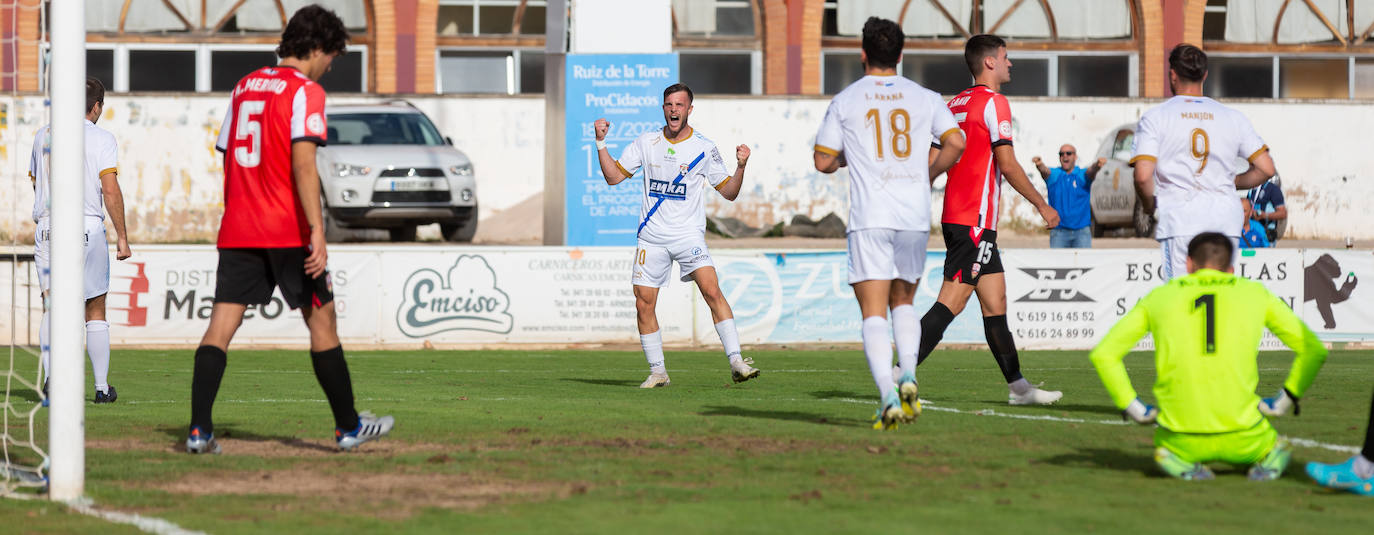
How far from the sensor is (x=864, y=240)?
25.1 ft

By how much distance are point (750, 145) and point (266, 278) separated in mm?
25325

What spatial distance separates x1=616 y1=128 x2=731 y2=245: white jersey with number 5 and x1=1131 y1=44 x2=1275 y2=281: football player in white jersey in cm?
342

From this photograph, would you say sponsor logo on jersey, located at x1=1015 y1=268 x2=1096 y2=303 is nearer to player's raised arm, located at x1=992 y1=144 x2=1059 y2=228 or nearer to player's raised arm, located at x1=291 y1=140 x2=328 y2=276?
player's raised arm, located at x1=992 y1=144 x2=1059 y2=228

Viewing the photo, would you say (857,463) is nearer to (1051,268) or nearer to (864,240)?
(864,240)

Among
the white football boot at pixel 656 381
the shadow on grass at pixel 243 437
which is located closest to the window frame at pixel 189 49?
the white football boot at pixel 656 381

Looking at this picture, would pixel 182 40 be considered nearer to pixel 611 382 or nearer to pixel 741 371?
pixel 611 382

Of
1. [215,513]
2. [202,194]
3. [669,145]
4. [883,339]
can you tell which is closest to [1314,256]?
[669,145]

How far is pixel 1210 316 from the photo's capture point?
594 centimetres

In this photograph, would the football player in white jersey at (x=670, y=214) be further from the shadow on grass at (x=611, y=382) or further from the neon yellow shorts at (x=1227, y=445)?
the neon yellow shorts at (x=1227, y=445)

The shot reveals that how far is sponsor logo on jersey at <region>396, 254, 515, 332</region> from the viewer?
16.9 meters

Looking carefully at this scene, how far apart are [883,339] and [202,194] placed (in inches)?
1020

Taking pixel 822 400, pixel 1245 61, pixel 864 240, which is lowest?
pixel 822 400

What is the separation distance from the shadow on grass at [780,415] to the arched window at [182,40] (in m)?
25.7

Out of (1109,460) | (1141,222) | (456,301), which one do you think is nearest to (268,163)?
(1109,460)
